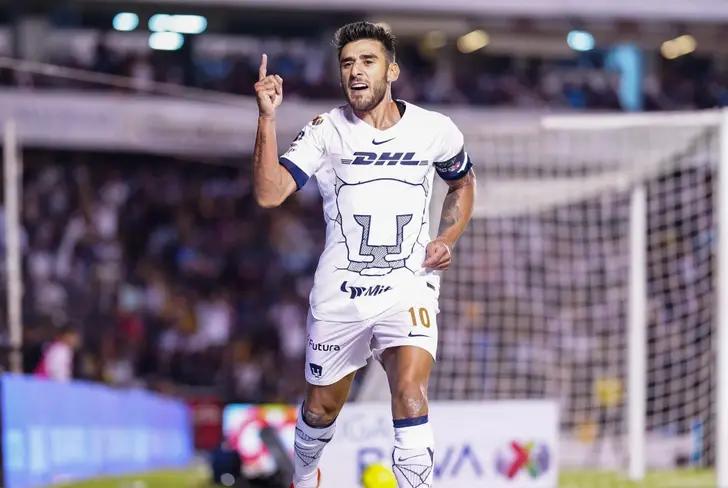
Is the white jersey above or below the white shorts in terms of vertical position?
above

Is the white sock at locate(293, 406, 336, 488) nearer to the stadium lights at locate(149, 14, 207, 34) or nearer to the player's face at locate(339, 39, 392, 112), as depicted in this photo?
the player's face at locate(339, 39, 392, 112)

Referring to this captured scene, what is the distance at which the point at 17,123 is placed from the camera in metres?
23.4

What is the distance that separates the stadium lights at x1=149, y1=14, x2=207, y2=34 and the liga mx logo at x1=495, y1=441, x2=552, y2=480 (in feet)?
55.0

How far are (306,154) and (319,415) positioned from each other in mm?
1359

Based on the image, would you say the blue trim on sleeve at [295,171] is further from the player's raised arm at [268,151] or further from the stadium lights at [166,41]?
the stadium lights at [166,41]

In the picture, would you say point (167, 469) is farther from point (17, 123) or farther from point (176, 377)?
point (17, 123)

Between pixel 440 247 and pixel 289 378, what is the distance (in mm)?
15047

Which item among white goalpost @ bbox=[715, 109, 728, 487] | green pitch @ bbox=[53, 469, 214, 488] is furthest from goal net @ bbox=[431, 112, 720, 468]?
green pitch @ bbox=[53, 469, 214, 488]

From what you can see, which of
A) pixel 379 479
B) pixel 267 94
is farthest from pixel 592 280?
pixel 267 94

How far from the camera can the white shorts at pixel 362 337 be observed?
684 cm

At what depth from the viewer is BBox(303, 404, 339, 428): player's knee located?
7207 millimetres

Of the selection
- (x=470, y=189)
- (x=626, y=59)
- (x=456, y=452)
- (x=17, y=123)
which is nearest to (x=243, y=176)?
(x=17, y=123)

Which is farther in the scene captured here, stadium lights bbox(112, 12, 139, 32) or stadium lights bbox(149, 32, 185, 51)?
stadium lights bbox(112, 12, 139, 32)

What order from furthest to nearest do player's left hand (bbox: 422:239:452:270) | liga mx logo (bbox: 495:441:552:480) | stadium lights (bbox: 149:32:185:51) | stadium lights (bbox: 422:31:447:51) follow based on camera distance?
stadium lights (bbox: 422:31:447:51) < stadium lights (bbox: 149:32:185:51) < liga mx logo (bbox: 495:441:552:480) < player's left hand (bbox: 422:239:452:270)
